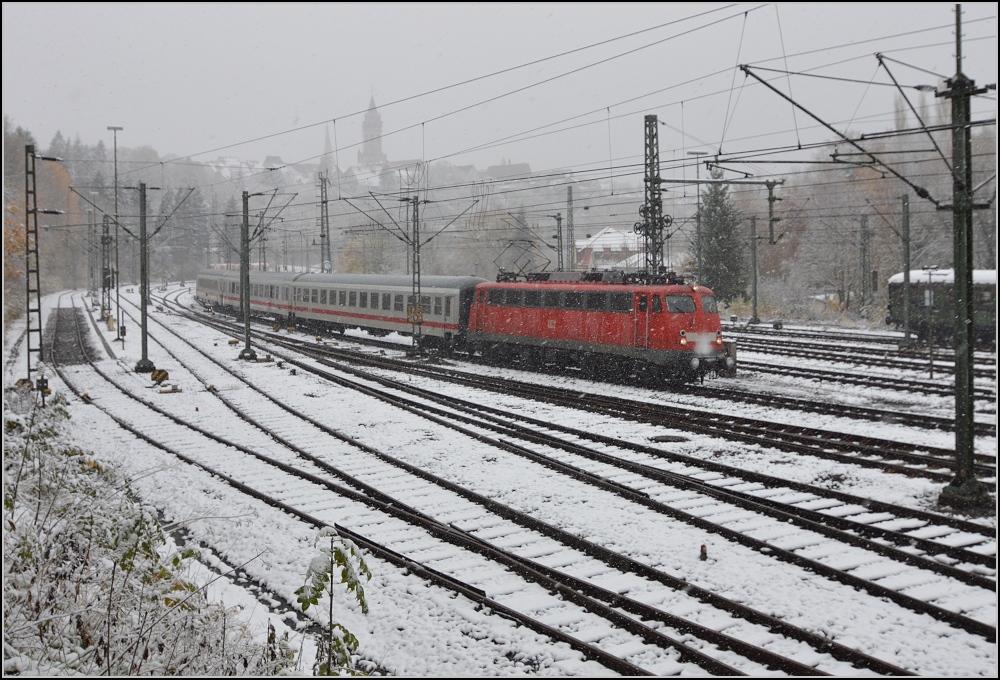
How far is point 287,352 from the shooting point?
30938 mm

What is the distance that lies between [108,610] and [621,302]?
16.6 metres

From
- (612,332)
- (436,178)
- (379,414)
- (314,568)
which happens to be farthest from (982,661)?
(436,178)

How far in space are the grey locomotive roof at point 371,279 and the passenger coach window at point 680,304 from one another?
9260 mm

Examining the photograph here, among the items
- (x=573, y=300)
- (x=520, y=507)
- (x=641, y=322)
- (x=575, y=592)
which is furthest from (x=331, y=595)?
(x=573, y=300)

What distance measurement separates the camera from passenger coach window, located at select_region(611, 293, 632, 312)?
20.6 metres

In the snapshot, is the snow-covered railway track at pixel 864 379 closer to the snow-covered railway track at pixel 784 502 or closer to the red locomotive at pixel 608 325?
the red locomotive at pixel 608 325

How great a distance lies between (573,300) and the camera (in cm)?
2233

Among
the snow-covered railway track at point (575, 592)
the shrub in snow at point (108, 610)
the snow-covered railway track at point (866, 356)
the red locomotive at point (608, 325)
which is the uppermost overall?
the red locomotive at point (608, 325)

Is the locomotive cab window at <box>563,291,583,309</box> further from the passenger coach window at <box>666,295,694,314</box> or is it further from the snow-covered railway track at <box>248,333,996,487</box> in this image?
the passenger coach window at <box>666,295,694,314</box>

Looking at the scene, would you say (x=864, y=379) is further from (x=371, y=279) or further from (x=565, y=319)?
(x=371, y=279)

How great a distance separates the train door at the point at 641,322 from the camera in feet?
65.9

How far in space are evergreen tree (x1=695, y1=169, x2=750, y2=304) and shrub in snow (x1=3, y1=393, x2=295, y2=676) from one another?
39.5 metres

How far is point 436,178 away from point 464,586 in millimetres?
139828

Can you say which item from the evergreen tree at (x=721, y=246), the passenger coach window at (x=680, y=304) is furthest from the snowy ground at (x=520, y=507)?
the evergreen tree at (x=721, y=246)
